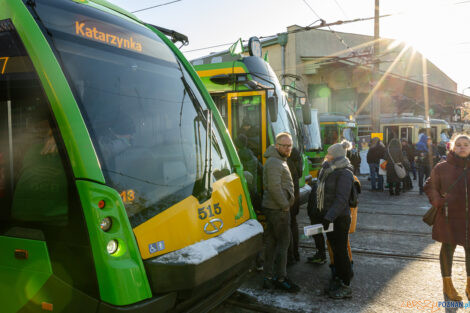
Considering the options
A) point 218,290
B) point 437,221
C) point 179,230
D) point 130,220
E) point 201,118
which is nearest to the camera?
point 130,220

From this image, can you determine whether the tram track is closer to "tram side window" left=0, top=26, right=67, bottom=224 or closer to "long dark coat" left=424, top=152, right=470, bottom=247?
"long dark coat" left=424, top=152, right=470, bottom=247

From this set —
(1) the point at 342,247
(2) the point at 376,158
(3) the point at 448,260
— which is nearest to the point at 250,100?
(1) the point at 342,247

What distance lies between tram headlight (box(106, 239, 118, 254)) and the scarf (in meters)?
2.66

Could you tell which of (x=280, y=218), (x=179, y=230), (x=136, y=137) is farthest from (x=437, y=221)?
(x=136, y=137)

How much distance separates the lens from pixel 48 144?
8.04ft

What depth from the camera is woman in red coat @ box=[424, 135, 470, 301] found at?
4078 millimetres

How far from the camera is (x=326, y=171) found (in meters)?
4.35

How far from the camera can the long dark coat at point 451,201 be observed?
4078 mm

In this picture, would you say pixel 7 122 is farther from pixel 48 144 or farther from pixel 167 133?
pixel 167 133

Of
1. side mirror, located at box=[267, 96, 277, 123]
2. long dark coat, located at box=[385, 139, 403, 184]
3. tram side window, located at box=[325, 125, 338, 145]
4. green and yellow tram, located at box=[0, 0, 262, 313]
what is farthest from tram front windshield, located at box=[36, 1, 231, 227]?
tram side window, located at box=[325, 125, 338, 145]

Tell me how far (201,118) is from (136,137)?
82cm

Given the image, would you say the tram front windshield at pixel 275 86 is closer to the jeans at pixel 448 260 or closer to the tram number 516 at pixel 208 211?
the jeans at pixel 448 260

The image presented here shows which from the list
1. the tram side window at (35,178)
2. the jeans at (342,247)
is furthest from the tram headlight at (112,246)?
the jeans at (342,247)

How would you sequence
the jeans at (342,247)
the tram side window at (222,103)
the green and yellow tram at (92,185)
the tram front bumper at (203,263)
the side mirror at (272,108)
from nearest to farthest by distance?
the green and yellow tram at (92,185), the tram front bumper at (203,263), the jeans at (342,247), the side mirror at (272,108), the tram side window at (222,103)
